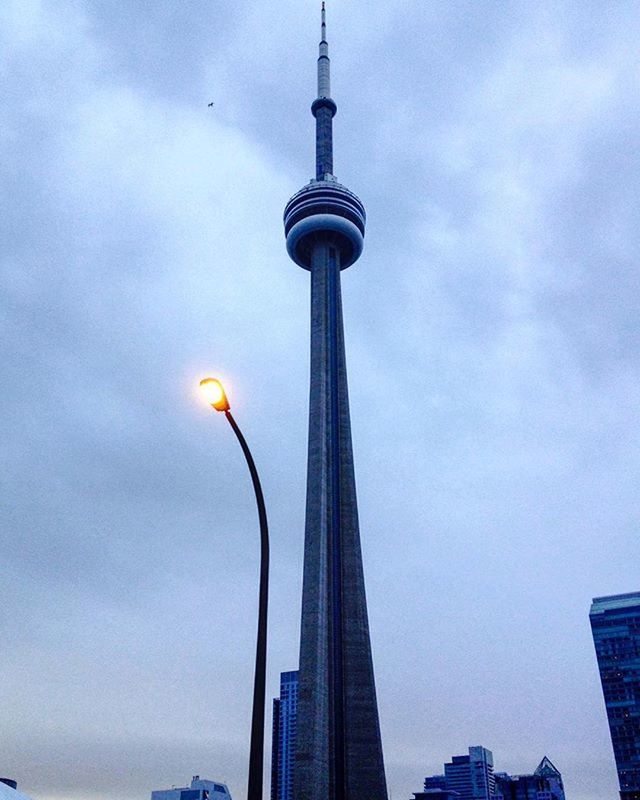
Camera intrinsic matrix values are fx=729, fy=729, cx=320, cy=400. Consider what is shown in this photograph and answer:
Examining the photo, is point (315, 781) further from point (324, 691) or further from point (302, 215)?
point (302, 215)

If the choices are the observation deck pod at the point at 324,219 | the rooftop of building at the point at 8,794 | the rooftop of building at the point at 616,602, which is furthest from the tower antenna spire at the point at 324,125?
the rooftop of building at the point at 616,602

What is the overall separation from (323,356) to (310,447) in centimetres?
1173

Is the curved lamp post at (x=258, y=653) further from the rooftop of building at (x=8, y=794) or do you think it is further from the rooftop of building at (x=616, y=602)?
the rooftop of building at (x=616, y=602)

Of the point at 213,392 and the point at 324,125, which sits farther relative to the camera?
the point at 324,125

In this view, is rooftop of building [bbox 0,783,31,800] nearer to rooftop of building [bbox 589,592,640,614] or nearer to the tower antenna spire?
the tower antenna spire

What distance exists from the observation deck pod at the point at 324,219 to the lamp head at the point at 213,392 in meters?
84.7

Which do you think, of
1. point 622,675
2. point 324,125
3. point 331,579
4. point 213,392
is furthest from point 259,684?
point 622,675

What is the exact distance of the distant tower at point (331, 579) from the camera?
68.3 m

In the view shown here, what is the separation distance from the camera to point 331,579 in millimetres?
76250

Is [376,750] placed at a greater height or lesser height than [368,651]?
lesser

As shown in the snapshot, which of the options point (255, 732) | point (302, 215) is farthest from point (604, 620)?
point (255, 732)

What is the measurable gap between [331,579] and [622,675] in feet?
327

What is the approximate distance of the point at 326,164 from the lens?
102 meters

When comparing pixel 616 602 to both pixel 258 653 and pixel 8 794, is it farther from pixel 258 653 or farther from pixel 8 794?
pixel 258 653
